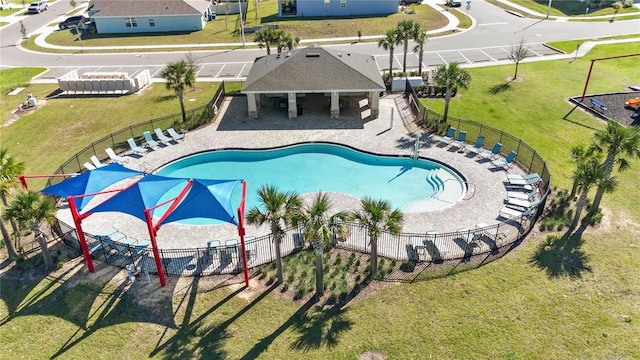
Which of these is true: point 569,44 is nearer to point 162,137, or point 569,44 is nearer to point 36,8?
point 162,137

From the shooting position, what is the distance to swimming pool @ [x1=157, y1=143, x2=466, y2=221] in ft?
91.1

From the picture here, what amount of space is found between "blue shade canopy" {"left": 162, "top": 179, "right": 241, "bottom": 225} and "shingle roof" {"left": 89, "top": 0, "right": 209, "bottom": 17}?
176 feet

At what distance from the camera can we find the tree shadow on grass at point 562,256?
2056 cm

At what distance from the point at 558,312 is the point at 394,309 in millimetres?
6728

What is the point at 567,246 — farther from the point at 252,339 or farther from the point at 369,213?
the point at 252,339

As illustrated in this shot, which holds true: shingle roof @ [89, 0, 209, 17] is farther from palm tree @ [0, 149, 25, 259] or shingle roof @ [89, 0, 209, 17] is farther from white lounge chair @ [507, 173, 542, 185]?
white lounge chair @ [507, 173, 542, 185]

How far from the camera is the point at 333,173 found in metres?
30.3

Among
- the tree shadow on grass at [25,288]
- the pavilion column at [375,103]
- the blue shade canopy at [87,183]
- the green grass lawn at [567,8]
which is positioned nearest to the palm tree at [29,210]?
the blue shade canopy at [87,183]

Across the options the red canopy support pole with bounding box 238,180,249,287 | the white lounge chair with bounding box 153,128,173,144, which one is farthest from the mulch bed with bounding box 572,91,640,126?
the white lounge chair with bounding box 153,128,173,144

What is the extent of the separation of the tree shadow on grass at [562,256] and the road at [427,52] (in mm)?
30896

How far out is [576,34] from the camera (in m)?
58.5

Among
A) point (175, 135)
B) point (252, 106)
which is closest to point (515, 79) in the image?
point (252, 106)

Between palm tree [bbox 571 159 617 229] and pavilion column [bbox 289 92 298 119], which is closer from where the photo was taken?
palm tree [bbox 571 159 617 229]

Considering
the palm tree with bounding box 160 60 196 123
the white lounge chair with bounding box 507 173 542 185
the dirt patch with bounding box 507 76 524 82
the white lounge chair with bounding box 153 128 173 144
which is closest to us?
the white lounge chair with bounding box 507 173 542 185
